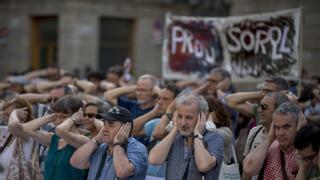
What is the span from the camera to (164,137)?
716 centimetres

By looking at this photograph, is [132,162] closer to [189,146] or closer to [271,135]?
[189,146]

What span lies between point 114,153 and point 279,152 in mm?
1343

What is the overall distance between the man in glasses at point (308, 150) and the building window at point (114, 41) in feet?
66.8

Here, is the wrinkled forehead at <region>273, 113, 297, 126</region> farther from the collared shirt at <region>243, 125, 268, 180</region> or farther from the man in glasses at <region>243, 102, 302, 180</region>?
the collared shirt at <region>243, 125, 268, 180</region>

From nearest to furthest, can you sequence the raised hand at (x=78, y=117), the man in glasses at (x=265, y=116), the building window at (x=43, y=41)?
the man in glasses at (x=265, y=116) → the raised hand at (x=78, y=117) → the building window at (x=43, y=41)

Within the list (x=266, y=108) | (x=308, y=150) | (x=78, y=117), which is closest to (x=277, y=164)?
(x=308, y=150)

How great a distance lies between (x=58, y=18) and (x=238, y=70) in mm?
15198

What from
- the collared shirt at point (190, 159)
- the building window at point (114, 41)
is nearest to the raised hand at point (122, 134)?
the collared shirt at point (190, 159)

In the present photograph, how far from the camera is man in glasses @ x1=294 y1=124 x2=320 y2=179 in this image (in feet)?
18.7

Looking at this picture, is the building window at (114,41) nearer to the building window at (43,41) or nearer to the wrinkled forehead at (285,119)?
the building window at (43,41)

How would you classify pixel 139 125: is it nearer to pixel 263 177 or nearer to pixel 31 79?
pixel 263 177

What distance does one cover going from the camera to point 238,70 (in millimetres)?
11000

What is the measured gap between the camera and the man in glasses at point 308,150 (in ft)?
18.7

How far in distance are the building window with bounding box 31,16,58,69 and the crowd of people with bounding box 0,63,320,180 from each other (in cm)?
1691
